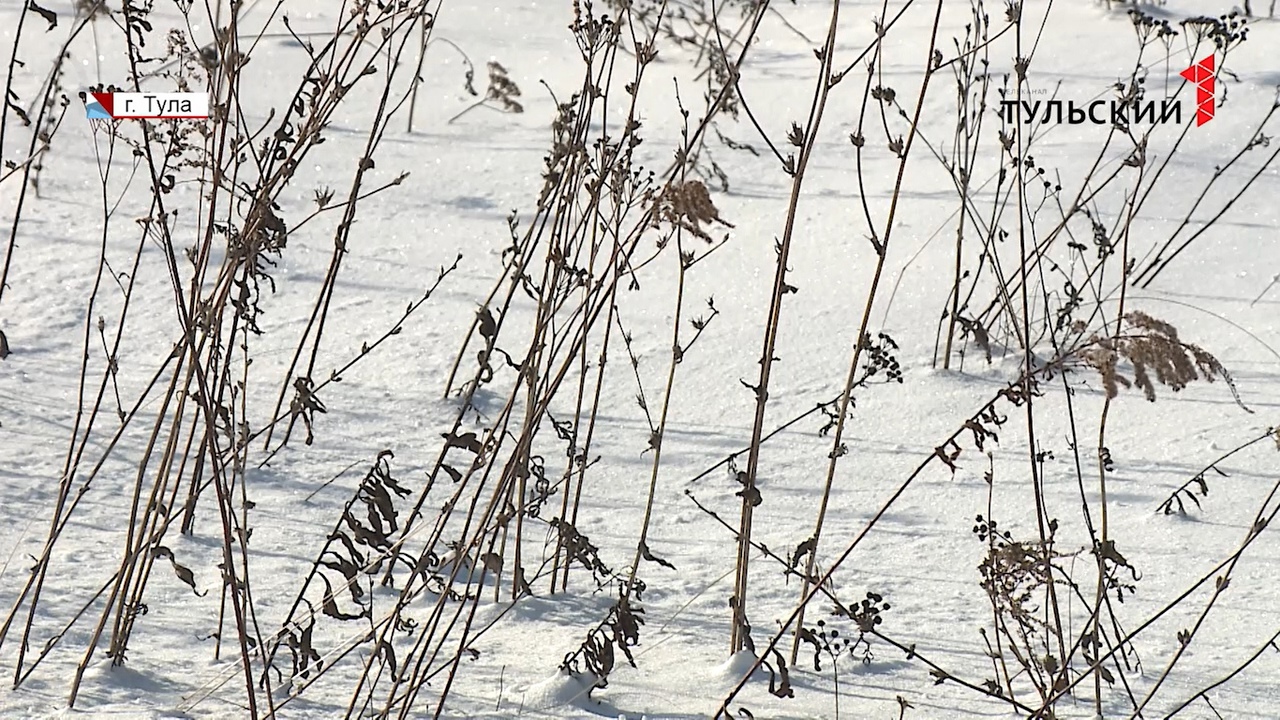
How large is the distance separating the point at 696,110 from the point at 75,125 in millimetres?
2697

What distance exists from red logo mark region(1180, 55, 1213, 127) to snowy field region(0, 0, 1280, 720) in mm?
61

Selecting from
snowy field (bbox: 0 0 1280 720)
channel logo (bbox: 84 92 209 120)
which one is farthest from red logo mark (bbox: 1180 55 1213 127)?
channel logo (bbox: 84 92 209 120)

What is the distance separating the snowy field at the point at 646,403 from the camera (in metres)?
1.98

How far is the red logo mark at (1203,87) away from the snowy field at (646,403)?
0.20 ft

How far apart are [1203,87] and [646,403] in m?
3.09

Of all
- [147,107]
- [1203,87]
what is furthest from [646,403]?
[1203,87]

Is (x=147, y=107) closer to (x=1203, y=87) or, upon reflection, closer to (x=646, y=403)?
(x=646, y=403)

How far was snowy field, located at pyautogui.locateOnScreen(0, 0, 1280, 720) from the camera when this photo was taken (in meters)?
1.98

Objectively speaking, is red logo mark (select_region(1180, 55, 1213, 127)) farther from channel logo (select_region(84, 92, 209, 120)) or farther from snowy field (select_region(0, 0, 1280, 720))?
channel logo (select_region(84, 92, 209, 120))

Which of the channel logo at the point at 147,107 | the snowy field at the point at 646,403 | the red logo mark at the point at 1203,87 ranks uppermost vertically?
the red logo mark at the point at 1203,87

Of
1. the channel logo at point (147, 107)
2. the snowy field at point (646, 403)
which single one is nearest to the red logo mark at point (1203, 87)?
the snowy field at point (646, 403)

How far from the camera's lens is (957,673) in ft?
7.58

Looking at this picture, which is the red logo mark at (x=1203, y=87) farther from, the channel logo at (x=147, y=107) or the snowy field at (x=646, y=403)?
the channel logo at (x=147, y=107)

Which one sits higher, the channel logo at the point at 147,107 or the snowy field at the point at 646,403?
the channel logo at the point at 147,107
